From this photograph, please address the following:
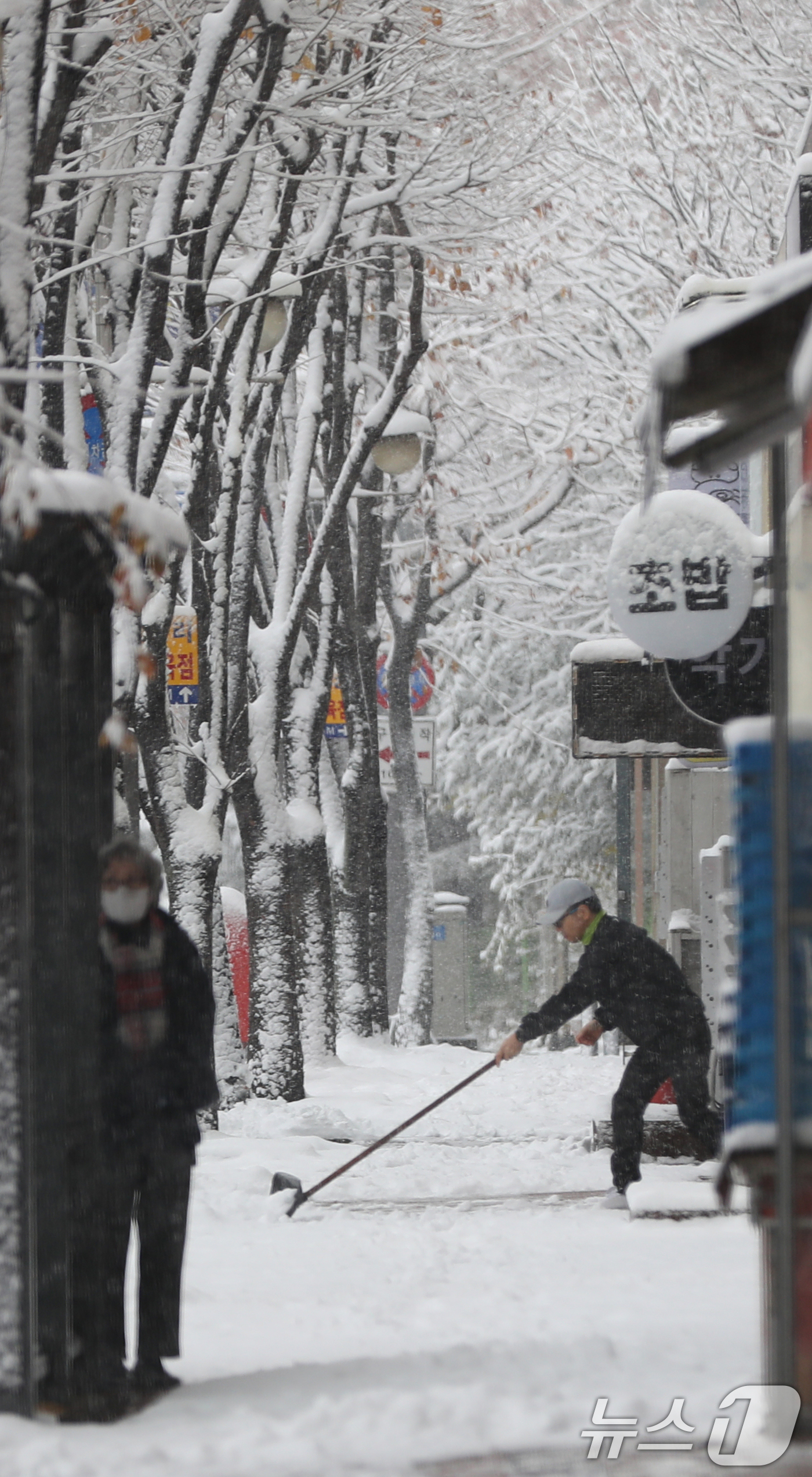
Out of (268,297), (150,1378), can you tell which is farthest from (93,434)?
(150,1378)

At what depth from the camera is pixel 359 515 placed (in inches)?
811

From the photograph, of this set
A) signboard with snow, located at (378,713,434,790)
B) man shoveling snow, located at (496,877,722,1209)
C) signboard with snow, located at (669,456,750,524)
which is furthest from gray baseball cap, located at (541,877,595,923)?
signboard with snow, located at (378,713,434,790)

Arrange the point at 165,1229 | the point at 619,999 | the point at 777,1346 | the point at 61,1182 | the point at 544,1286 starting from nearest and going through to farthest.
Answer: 1. the point at 777,1346
2. the point at 61,1182
3. the point at 165,1229
4. the point at 544,1286
5. the point at 619,999

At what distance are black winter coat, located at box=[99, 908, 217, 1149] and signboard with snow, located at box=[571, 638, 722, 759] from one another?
7.65 m

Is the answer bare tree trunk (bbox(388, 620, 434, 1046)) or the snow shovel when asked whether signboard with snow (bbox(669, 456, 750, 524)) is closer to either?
the snow shovel

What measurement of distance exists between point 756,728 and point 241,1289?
4078mm

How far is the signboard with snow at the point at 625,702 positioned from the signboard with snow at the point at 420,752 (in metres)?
11.2

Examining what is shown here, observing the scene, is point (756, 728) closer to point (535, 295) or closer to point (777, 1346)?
point (777, 1346)

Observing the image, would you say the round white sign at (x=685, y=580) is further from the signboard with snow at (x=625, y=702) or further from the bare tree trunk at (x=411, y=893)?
the bare tree trunk at (x=411, y=893)

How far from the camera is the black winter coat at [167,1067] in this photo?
5.45 metres

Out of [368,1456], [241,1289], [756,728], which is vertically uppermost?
[756,728]

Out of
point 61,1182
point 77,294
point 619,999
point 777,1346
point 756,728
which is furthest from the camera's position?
point 77,294

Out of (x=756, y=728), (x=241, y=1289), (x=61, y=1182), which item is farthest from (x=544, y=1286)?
(x=756, y=728)

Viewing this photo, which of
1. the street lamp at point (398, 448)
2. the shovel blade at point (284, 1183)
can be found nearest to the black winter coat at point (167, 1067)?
the shovel blade at point (284, 1183)
